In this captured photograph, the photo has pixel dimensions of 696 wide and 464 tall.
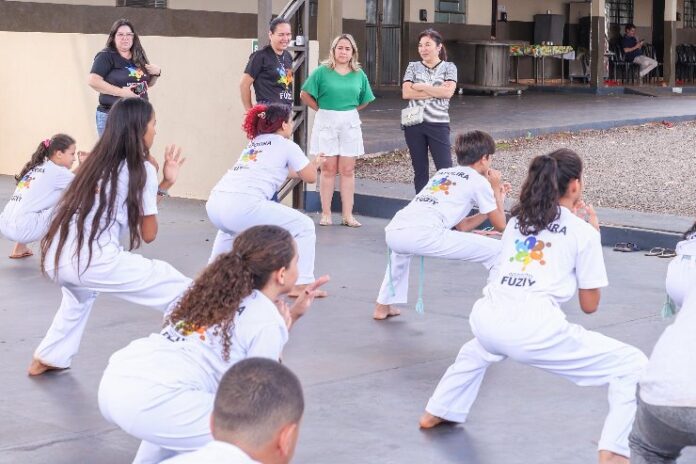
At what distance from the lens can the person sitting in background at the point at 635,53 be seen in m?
28.1

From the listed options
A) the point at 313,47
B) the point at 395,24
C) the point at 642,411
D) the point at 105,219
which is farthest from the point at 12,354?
the point at 395,24

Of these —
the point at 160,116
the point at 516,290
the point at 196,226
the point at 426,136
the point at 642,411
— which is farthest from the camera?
the point at 160,116

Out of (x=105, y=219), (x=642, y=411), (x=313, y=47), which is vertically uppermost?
(x=313, y=47)

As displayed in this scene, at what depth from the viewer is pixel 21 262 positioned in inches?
383

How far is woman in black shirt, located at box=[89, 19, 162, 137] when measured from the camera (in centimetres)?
1053

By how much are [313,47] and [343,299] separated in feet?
14.6

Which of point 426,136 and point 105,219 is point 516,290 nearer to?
point 105,219

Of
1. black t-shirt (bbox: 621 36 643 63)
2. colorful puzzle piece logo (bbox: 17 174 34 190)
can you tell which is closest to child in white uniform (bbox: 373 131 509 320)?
colorful puzzle piece logo (bbox: 17 174 34 190)

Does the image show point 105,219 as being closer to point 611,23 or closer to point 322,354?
point 322,354

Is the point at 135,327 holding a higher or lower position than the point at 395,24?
lower

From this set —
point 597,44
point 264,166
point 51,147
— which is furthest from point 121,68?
point 597,44

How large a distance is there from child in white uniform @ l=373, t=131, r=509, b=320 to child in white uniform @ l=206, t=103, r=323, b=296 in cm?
81

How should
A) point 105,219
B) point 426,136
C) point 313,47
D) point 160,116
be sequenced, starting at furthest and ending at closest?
1. point 160,116
2. point 313,47
3. point 426,136
4. point 105,219

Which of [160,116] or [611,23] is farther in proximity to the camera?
[611,23]
